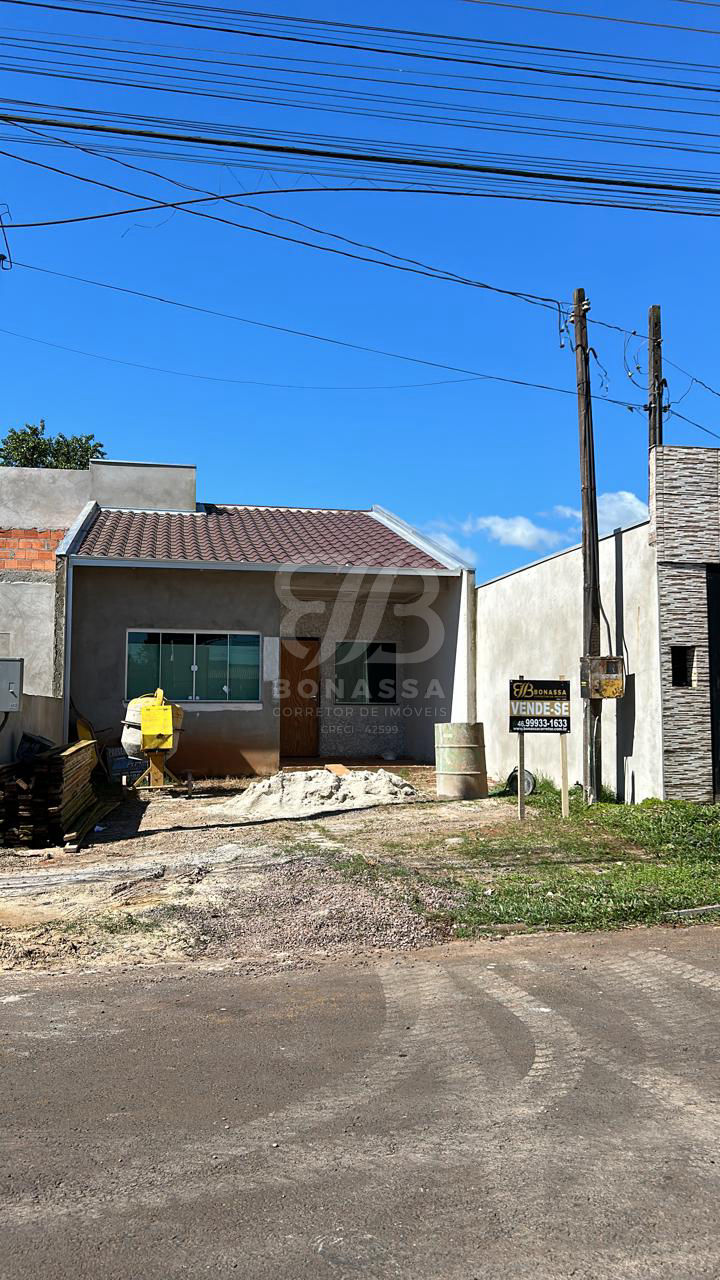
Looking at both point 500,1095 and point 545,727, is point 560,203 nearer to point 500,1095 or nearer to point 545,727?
point 545,727

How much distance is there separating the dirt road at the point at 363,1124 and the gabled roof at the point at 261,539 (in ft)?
37.7

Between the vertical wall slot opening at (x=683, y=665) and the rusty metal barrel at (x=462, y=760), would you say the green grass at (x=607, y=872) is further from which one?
the rusty metal barrel at (x=462, y=760)

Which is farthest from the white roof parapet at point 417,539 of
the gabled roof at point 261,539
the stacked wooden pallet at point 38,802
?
the stacked wooden pallet at point 38,802

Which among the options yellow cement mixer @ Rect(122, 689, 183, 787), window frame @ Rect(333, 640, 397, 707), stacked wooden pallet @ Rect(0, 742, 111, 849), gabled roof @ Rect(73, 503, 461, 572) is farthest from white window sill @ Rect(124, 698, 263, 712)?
stacked wooden pallet @ Rect(0, 742, 111, 849)

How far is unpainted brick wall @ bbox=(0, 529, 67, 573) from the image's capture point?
1630cm

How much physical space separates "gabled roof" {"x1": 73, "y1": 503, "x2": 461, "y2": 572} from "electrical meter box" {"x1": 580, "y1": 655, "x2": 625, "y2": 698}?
5.58m

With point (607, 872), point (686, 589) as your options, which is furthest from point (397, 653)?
point (607, 872)

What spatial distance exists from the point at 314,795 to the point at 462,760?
85.1 inches

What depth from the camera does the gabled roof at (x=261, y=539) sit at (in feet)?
54.8

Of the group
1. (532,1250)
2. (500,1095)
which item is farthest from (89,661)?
(532,1250)

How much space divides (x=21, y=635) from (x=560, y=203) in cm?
1042

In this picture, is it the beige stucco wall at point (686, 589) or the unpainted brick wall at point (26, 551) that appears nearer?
the beige stucco wall at point (686, 589)

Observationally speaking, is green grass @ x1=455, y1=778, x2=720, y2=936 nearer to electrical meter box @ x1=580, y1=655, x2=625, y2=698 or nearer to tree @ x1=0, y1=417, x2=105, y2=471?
electrical meter box @ x1=580, y1=655, x2=625, y2=698

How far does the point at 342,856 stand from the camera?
9.43 meters
